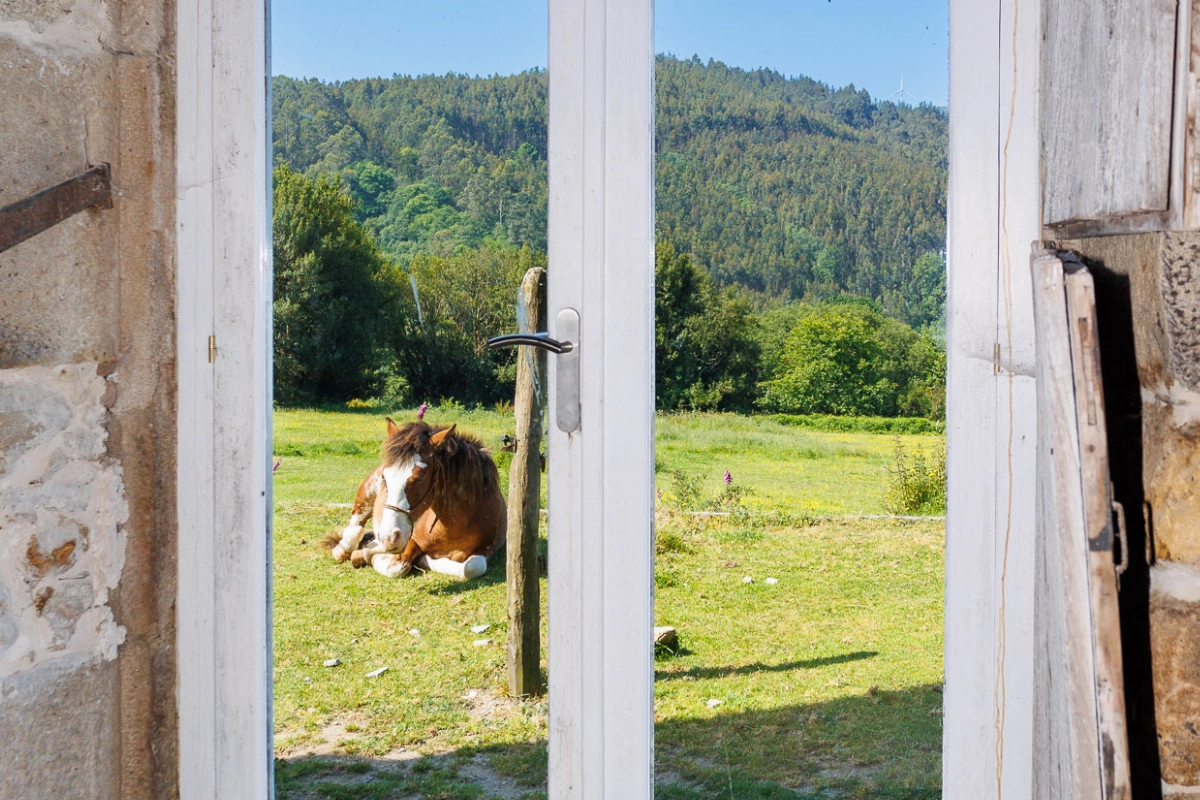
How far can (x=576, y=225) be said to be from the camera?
142 cm

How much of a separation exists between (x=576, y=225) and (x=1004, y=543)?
736mm

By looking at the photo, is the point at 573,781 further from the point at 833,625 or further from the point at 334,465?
the point at 334,465

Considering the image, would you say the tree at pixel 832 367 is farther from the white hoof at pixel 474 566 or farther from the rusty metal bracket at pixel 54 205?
the rusty metal bracket at pixel 54 205

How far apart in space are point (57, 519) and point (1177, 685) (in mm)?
1470

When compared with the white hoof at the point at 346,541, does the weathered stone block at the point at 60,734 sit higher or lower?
lower

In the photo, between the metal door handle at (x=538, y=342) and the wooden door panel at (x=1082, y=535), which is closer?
the wooden door panel at (x=1082, y=535)

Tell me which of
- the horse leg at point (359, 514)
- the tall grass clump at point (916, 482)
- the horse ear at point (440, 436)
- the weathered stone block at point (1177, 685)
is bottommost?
the weathered stone block at point (1177, 685)

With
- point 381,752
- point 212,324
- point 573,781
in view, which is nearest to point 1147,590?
point 573,781

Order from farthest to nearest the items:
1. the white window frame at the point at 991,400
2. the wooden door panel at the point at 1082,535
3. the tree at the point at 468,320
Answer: the tree at the point at 468,320 < the white window frame at the point at 991,400 < the wooden door panel at the point at 1082,535

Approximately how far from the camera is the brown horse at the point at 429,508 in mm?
1474

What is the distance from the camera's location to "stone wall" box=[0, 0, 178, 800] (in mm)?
1379

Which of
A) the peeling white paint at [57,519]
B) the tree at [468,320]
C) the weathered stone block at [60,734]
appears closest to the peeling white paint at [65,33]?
the peeling white paint at [57,519]

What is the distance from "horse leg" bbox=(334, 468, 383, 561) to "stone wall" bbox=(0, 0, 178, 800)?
29cm

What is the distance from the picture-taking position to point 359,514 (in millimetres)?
1512
